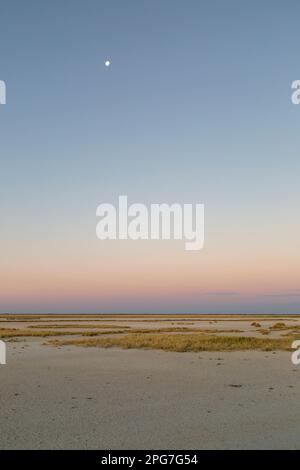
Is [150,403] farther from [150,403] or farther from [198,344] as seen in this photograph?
[198,344]

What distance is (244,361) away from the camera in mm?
25172

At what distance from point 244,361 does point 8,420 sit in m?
15.4

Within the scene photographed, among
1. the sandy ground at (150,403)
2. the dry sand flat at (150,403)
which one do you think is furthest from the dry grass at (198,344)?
the sandy ground at (150,403)

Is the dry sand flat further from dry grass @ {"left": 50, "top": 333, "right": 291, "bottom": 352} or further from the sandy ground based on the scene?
dry grass @ {"left": 50, "top": 333, "right": 291, "bottom": 352}

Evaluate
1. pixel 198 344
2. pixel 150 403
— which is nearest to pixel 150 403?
pixel 150 403

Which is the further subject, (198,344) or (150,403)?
(198,344)

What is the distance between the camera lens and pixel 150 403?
15.2m

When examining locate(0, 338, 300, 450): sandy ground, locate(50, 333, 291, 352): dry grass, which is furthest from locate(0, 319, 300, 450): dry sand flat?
locate(50, 333, 291, 352): dry grass

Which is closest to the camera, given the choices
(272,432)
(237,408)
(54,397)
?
(272,432)

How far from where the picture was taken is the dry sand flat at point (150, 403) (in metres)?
11.2

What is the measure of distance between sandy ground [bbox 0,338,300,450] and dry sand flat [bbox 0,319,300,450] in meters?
0.03
